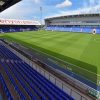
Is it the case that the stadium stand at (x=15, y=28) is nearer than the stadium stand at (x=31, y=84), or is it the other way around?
the stadium stand at (x=31, y=84)

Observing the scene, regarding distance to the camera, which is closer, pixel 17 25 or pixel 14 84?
pixel 14 84

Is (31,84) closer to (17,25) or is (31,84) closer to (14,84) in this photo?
(14,84)

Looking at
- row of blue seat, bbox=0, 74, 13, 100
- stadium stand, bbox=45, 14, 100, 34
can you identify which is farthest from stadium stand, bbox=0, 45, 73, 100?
stadium stand, bbox=45, 14, 100, 34

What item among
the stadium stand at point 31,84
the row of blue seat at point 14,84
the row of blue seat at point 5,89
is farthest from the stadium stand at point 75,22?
the row of blue seat at point 5,89

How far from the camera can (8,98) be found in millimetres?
11305

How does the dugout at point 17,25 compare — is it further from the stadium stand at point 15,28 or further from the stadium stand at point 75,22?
the stadium stand at point 75,22

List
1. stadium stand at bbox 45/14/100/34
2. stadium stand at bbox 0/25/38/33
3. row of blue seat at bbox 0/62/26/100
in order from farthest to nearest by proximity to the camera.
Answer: stadium stand at bbox 0/25/38/33, stadium stand at bbox 45/14/100/34, row of blue seat at bbox 0/62/26/100

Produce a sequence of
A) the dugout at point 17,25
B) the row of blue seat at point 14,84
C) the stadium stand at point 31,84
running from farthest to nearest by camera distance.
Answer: the dugout at point 17,25
the row of blue seat at point 14,84
the stadium stand at point 31,84

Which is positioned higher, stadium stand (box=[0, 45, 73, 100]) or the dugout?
the dugout

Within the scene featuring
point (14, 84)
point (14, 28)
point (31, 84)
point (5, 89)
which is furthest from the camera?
point (14, 28)

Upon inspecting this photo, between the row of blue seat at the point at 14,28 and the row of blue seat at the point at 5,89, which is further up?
the row of blue seat at the point at 14,28

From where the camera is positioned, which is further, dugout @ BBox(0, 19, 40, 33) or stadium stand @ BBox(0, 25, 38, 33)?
stadium stand @ BBox(0, 25, 38, 33)

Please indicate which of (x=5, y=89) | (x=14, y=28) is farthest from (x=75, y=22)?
(x=5, y=89)

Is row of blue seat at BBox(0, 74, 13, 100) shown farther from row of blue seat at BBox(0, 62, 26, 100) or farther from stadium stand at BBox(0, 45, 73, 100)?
row of blue seat at BBox(0, 62, 26, 100)
